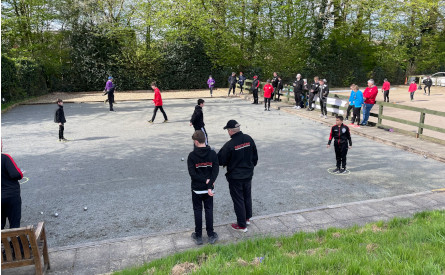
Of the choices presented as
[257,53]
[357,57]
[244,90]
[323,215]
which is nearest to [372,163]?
[323,215]

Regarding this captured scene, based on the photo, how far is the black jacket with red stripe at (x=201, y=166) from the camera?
16.7 ft

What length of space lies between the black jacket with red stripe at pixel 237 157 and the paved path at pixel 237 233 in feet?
3.15

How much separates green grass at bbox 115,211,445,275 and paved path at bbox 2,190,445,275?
455 millimetres

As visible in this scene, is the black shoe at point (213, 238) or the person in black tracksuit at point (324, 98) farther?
the person in black tracksuit at point (324, 98)

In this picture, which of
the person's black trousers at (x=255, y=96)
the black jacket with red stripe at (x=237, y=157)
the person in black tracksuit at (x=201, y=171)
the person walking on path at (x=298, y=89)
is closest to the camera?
the person in black tracksuit at (x=201, y=171)

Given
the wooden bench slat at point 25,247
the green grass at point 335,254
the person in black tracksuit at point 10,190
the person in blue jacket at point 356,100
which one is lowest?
the green grass at point 335,254

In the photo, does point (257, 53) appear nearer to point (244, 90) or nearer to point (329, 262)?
point (244, 90)

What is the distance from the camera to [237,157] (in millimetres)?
5512

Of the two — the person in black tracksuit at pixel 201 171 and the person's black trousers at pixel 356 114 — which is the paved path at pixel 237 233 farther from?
the person's black trousers at pixel 356 114

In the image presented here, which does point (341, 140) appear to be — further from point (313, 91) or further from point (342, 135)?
point (313, 91)

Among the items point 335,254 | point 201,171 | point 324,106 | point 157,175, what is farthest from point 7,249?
point 324,106

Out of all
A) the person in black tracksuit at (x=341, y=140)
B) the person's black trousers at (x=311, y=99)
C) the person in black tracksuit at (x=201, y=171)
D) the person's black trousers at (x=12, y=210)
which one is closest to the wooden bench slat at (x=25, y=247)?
the person's black trousers at (x=12, y=210)

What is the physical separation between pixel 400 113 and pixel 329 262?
1634 centimetres

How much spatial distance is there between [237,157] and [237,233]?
1.24 meters
